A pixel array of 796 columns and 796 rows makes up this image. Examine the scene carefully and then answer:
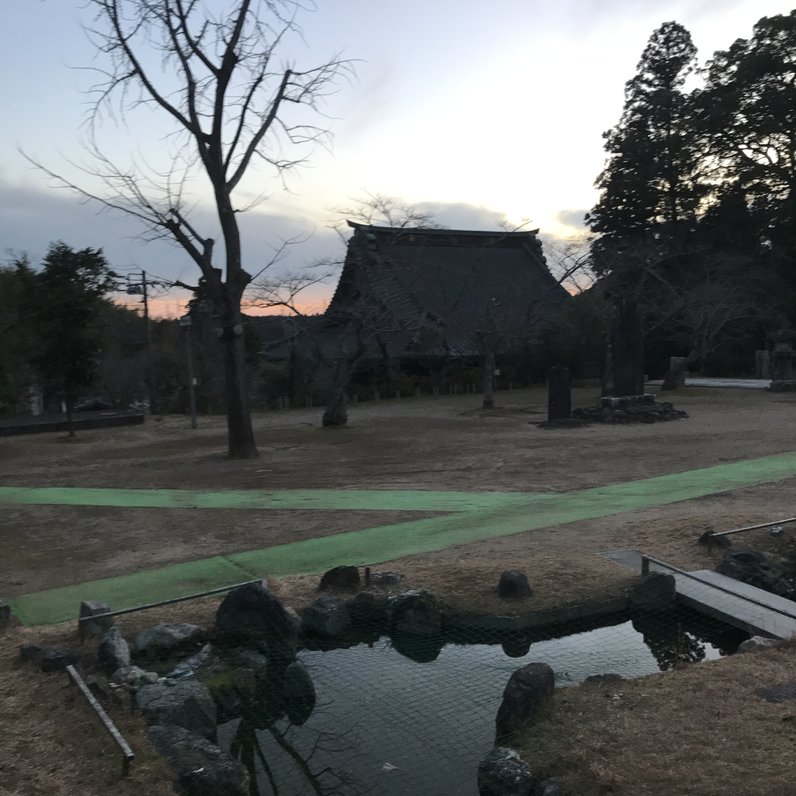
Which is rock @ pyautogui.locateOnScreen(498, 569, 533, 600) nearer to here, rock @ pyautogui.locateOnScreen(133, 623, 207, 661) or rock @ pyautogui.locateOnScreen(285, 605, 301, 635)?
rock @ pyautogui.locateOnScreen(285, 605, 301, 635)

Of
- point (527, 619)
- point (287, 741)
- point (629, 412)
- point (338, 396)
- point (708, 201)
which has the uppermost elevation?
point (708, 201)

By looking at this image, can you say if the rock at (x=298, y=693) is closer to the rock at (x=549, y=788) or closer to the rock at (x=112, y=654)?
the rock at (x=112, y=654)

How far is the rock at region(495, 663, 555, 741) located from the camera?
3.65m

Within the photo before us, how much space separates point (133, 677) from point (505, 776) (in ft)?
7.01

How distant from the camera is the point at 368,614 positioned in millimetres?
5289

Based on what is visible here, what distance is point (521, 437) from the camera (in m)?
15.0

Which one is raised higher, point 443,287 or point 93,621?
point 443,287

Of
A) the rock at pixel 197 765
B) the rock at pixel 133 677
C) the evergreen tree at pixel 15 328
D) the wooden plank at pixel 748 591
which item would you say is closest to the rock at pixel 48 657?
the rock at pixel 133 677

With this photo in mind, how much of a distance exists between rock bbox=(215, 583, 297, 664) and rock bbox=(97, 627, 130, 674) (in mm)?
630

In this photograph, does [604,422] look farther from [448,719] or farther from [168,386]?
[168,386]

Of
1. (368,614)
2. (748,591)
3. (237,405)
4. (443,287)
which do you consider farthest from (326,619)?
(443,287)

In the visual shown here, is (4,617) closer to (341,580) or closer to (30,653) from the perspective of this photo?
(30,653)

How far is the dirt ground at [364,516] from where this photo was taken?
3.57 m

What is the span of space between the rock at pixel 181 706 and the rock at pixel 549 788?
1738 millimetres
